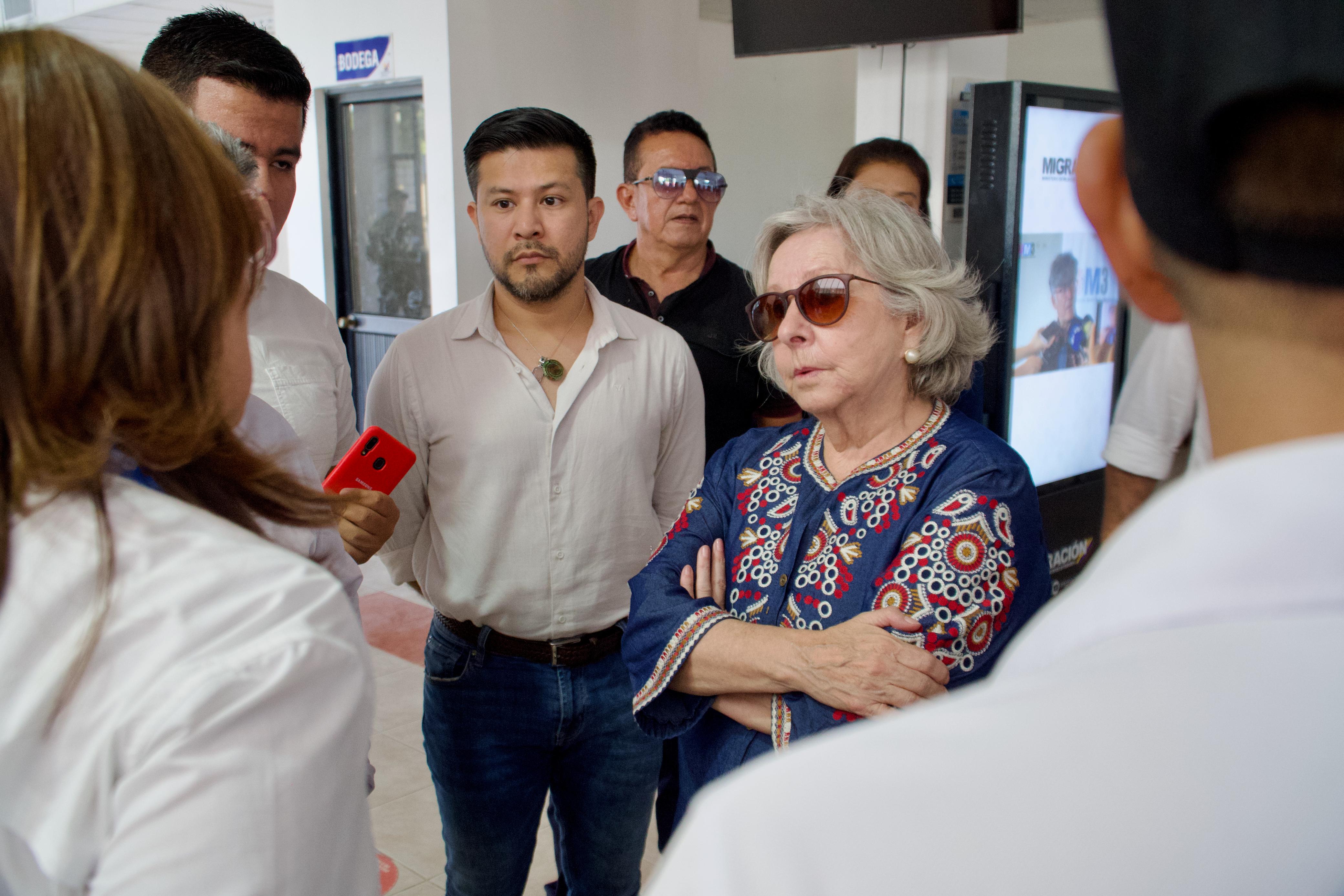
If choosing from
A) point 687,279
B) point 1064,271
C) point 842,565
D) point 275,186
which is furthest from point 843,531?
point 1064,271

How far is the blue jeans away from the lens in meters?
2.03

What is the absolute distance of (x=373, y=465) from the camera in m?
1.77

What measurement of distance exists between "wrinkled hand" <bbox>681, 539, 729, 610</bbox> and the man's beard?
2.49ft

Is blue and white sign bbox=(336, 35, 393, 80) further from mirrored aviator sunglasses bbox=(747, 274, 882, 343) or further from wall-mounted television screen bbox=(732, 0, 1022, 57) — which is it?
mirrored aviator sunglasses bbox=(747, 274, 882, 343)

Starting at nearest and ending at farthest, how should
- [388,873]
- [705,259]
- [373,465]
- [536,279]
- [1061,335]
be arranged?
[373,465] < [536,279] < [388,873] < [705,259] < [1061,335]

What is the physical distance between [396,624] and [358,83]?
3.03 meters

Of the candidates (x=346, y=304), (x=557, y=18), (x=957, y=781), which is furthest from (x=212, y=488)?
(x=346, y=304)

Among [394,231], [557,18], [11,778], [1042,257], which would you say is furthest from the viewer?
[394,231]

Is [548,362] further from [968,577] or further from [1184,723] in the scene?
[1184,723]

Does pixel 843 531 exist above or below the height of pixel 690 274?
below

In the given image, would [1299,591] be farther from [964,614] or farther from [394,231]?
[394,231]

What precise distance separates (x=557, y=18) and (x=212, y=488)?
17.0ft

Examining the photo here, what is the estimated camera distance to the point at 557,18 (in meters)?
5.41

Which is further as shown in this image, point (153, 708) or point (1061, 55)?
point (1061, 55)
